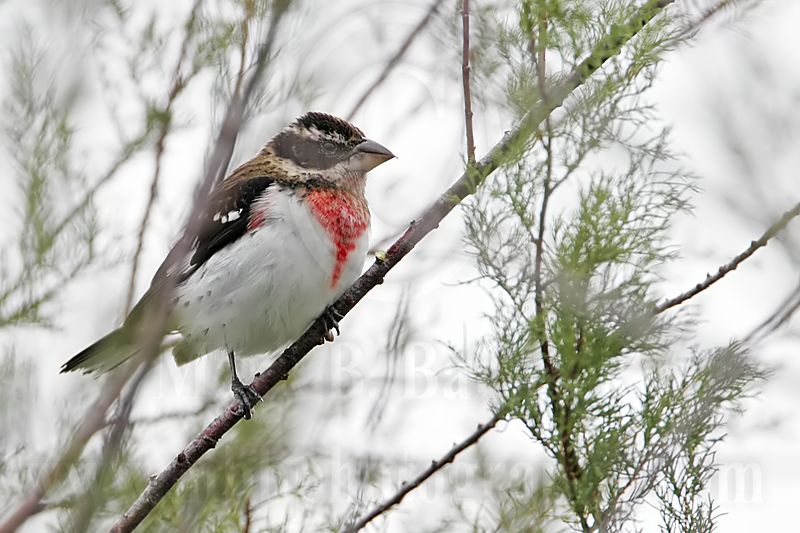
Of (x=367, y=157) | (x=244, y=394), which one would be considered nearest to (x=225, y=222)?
(x=367, y=157)

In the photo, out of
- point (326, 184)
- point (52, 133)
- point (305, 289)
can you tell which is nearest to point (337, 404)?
point (305, 289)

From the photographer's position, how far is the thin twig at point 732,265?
2.38 metres

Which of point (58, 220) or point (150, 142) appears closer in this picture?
point (58, 220)

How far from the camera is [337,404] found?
3945 mm

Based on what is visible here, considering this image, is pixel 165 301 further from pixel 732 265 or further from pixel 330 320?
pixel 330 320

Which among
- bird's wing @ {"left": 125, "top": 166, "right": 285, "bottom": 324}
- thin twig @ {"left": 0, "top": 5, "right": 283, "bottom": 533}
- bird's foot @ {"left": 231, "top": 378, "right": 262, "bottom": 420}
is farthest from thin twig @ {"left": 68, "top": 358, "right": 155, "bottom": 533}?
bird's wing @ {"left": 125, "top": 166, "right": 285, "bottom": 324}

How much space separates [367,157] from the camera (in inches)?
180

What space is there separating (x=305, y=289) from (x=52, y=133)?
113cm

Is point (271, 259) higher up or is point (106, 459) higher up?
point (271, 259)

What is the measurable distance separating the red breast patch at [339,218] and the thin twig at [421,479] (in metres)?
1.38

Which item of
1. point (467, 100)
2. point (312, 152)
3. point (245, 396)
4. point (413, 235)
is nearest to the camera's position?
point (467, 100)

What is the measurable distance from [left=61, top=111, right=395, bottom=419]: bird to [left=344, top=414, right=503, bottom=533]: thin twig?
1.15 metres

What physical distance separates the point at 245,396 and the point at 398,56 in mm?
1370

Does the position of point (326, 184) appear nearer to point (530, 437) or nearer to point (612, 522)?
point (530, 437)
